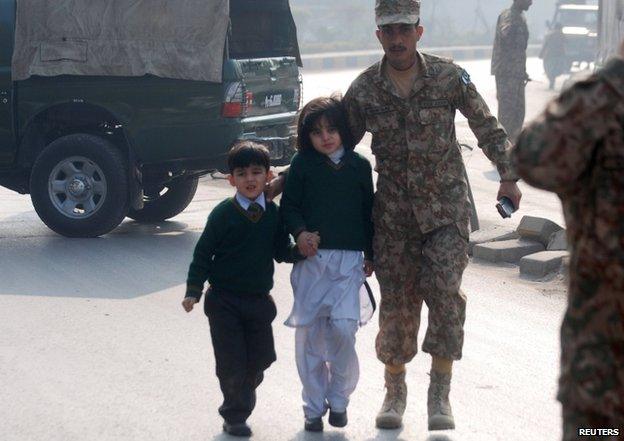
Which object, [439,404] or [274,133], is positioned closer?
[439,404]

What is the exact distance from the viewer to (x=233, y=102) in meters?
9.85

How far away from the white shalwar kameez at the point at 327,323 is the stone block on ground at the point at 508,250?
416 cm

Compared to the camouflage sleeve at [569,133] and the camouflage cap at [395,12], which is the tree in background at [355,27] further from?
the camouflage sleeve at [569,133]

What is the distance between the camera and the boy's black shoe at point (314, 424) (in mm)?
5145

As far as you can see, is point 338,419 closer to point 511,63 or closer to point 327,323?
point 327,323

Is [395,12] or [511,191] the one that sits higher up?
[395,12]

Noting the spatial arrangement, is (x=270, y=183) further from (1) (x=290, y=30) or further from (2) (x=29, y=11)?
(1) (x=290, y=30)

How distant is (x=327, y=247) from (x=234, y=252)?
1.23 ft

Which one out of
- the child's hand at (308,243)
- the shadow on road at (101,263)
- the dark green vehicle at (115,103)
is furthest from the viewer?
the dark green vehicle at (115,103)

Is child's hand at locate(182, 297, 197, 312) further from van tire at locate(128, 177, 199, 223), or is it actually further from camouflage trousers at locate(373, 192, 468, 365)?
van tire at locate(128, 177, 199, 223)

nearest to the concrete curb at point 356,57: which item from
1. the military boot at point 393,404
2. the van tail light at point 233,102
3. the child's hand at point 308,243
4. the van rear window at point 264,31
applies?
the van rear window at point 264,31

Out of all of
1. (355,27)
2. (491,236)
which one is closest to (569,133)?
(491,236)

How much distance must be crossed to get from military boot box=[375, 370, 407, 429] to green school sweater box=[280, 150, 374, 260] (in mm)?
592

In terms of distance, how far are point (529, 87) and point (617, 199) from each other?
3037 cm
